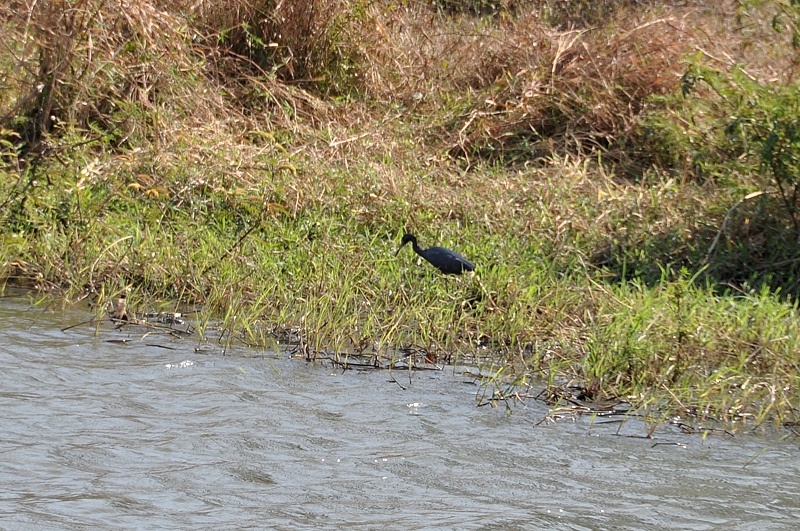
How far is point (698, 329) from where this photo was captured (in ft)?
19.0

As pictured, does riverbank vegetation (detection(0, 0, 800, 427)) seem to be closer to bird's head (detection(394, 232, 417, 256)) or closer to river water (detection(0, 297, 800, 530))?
bird's head (detection(394, 232, 417, 256))

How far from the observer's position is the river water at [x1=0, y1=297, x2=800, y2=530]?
392 cm

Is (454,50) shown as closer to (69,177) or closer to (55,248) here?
(69,177)

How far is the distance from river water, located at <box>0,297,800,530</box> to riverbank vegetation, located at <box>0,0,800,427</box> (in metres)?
0.45

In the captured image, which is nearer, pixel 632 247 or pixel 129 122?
pixel 632 247

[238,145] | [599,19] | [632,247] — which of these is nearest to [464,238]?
[632,247]

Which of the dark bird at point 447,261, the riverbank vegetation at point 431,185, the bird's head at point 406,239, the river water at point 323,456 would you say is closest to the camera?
the river water at point 323,456

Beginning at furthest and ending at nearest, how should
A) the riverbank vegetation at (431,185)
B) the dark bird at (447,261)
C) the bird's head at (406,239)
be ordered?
the bird's head at (406,239) < the dark bird at (447,261) < the riverbank vegetation at (431,185)

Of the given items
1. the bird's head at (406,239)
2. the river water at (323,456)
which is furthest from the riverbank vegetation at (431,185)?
the river water at (323,456)

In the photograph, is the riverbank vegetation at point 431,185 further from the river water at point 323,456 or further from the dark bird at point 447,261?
the river water at point 323,456

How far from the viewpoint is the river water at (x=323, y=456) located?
3.92 m

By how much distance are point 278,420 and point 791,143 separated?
12.9ft

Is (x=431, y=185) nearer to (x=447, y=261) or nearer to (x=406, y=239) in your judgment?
(x=406, y=239)

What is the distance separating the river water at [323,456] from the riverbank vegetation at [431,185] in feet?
1.48
